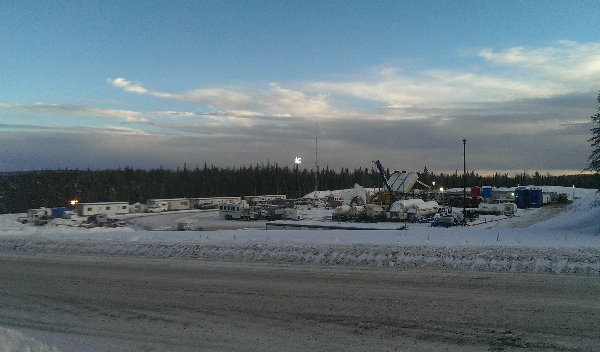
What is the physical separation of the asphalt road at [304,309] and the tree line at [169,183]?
2453 inches

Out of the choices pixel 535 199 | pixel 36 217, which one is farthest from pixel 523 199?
pixel 36 217

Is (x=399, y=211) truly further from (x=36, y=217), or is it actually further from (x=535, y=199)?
(x=36, y=217)

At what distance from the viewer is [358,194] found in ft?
219

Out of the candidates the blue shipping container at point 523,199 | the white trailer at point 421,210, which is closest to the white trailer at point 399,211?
the white trailer at point 421,210

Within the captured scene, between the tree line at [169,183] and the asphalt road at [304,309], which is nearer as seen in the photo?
the asphalt road at [304,309]

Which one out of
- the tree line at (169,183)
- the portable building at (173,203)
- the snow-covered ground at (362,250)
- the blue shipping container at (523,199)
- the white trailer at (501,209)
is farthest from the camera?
the tree line at (169,183)

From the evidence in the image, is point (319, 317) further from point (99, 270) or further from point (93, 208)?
point (93, 208)

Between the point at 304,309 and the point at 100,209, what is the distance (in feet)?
204

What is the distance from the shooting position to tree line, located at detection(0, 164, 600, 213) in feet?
324

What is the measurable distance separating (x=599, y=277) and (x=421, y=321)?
7.13 metres

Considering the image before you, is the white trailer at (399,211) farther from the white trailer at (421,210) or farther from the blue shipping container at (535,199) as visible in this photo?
the blue shipping container at (535,199)

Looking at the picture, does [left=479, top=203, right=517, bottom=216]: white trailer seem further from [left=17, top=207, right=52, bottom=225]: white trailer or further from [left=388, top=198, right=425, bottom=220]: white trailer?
[left=17, top=207, right=52, bottom=225]: white trailer

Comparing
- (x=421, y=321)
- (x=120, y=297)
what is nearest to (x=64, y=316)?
(x=120, y=297)

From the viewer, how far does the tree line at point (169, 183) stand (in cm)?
9862
